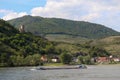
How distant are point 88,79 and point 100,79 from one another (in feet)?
9.85

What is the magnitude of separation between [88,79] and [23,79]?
53.3ft

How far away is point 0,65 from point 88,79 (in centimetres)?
11121

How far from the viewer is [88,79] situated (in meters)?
95.2

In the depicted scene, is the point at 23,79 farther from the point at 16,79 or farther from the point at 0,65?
the point at 0,65

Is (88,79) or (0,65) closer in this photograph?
(88,79)

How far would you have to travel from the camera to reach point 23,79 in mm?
94688

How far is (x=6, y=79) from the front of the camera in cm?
9600

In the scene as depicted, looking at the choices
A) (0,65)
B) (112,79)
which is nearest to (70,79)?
(112,79)

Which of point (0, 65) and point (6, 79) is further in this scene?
point (0, 65)

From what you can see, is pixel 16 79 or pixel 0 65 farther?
pixel 0 65

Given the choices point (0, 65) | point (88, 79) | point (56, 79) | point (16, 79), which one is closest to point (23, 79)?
point (16, 79)

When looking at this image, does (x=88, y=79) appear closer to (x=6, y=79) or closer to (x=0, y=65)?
(x=6, y=79)

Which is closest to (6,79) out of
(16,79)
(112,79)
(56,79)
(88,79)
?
(16,79)

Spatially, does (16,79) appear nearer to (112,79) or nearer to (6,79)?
(6,79)
